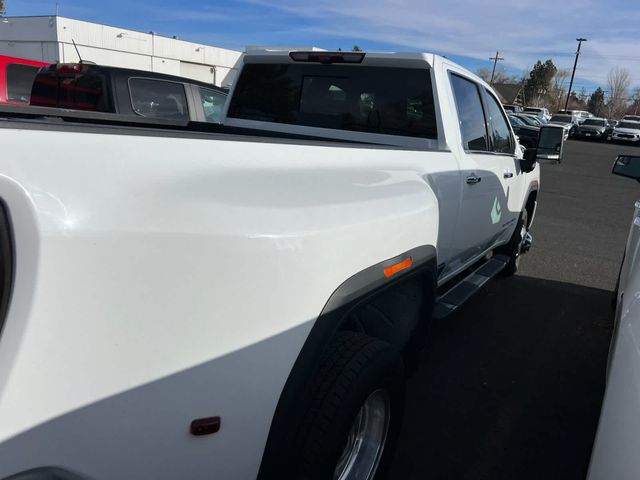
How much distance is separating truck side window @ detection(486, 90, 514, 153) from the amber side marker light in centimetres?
238

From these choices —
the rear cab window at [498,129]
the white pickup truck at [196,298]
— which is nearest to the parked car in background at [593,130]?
the rear cab window at [498,129]

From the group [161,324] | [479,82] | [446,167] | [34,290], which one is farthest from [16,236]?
[479,82]

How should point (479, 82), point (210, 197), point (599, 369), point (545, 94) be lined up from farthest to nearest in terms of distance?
point (545, 94) → point (479, 82) → point (599, 369) → point (210, 197)

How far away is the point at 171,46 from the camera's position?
3756 cm

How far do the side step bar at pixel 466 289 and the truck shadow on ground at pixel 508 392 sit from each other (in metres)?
0.44

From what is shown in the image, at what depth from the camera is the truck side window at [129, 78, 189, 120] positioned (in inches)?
252

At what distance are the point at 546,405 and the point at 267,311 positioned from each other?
8.37ft

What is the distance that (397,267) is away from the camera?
2113mm

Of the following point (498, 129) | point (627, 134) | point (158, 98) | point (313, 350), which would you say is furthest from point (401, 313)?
point (627, 134)

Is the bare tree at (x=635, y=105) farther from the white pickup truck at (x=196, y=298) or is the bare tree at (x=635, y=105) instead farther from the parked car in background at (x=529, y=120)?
the white pickup truck at (x=196, y=298)

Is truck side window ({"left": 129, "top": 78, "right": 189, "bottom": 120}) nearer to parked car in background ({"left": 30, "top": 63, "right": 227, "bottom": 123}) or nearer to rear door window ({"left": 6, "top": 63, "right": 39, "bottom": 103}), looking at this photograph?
parked car in background ({"left": 30, "top": 63, "right": 227, "bottom": 123})

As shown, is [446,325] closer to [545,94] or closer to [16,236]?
[16,236]

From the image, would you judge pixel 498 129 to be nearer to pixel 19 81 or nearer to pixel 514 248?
pixel 514 248

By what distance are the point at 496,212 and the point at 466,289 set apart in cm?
79
